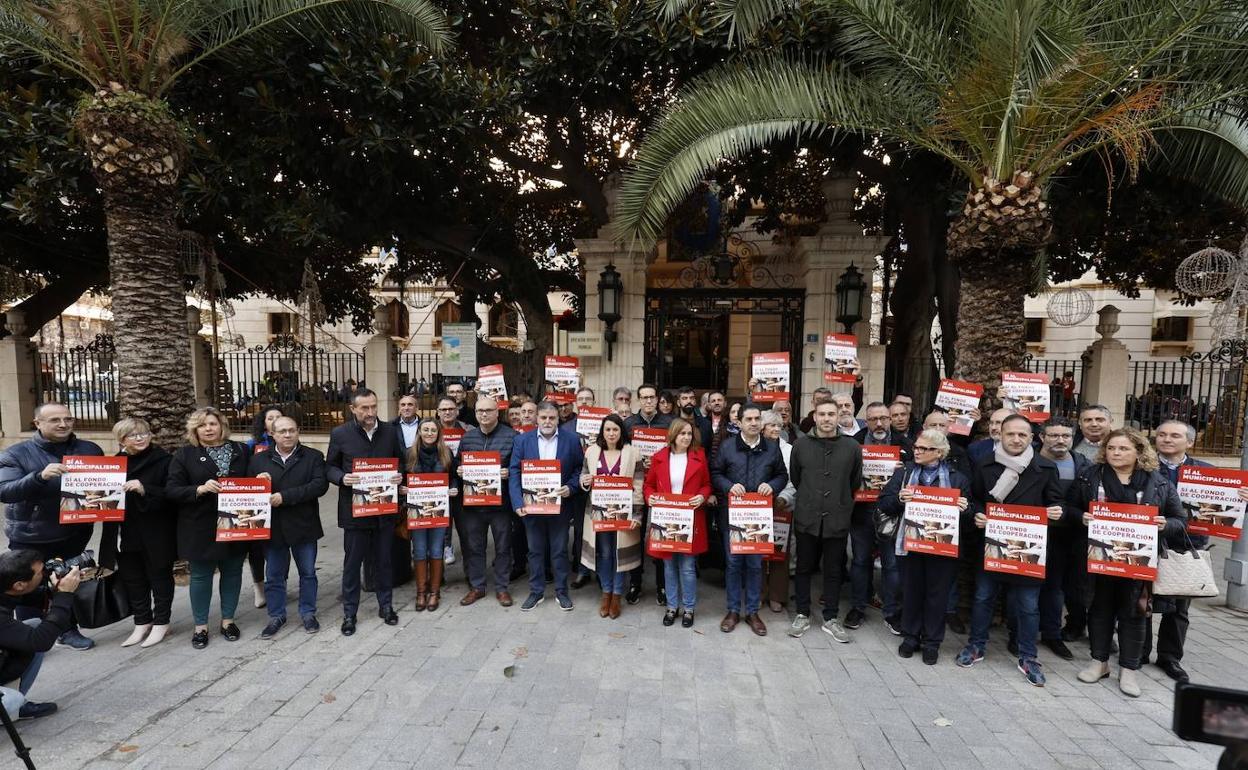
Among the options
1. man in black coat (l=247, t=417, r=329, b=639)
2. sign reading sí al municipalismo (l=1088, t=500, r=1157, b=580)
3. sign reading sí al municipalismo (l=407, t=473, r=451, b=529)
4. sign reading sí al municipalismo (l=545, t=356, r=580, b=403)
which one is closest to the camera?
sign reading sí al municipalismo (l=1088, t=500, r=1157, b=580)

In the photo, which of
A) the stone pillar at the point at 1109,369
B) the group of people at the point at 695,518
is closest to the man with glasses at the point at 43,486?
the group of people at the point at 695,518

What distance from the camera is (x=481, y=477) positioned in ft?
16.4

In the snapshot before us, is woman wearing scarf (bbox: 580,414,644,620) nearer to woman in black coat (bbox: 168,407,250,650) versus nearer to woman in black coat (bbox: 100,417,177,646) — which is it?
woman in black coat (bbox: 168,407,250,650)

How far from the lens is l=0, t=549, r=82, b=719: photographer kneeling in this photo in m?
2.88

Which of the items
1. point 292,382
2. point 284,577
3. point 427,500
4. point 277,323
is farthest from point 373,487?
point 277,323

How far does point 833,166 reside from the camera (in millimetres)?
9109

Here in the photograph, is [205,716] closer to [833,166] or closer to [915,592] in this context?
[915,592]

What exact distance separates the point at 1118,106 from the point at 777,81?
9.91ft

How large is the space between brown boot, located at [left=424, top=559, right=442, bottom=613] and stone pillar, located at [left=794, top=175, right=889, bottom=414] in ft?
20.9

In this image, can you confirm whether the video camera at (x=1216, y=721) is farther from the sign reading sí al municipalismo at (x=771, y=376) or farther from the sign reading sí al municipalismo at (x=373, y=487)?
the sign reading sí al municipalismo at (x=771, y=376)

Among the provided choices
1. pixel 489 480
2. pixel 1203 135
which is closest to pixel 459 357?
pixel 489 480

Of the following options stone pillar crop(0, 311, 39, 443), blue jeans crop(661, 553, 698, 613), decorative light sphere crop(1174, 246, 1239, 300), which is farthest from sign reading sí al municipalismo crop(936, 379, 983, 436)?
stone pillar crop(0, 311, 39, 443)

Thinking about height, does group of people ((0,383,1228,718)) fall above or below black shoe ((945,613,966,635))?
above

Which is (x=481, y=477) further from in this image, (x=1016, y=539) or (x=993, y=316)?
(x=993, y=316)
